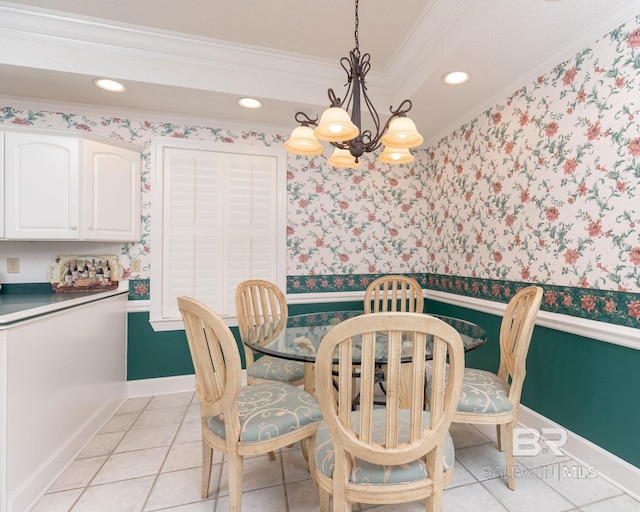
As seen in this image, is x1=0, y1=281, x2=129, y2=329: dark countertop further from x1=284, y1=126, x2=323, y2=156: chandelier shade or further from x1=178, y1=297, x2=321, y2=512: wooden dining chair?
x1=284, y1=126, x2=323, y2=156: chandelier shade

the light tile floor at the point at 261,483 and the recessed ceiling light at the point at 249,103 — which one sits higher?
the recessed ceiling light at the point at 249,103

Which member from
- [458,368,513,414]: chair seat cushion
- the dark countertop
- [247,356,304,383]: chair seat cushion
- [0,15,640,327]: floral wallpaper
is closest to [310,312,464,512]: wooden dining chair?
[458,368,513,414]: chair seat cushion

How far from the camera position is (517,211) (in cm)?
226

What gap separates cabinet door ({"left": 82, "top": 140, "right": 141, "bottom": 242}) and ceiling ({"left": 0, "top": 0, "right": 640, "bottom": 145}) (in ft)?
1.44

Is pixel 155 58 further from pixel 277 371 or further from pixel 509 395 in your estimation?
pixel 509 395

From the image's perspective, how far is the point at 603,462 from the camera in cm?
168

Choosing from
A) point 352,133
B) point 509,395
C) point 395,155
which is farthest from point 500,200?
point 352,133

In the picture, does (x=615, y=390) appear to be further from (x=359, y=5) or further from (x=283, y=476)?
(x=359, y=5)

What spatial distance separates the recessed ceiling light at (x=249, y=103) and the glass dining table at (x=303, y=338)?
1.67m

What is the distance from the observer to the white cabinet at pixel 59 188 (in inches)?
82.7

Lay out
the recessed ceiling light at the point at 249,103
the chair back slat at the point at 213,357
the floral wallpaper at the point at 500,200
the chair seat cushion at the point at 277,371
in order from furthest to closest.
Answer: the recessed ceiling light at the point at 249,103 < the chair seat cushion at the point at 277,371 < the floral wallpaper at the point at 500,200 < the chair back slat at the point at 213,357

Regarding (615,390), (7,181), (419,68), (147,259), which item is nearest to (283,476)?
(615,390)

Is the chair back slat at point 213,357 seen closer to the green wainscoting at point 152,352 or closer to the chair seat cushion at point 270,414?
the chair seat cushion at point 270,414

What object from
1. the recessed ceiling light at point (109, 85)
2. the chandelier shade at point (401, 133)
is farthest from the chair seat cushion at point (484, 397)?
the recessed ceiling light at point (109, 85)
